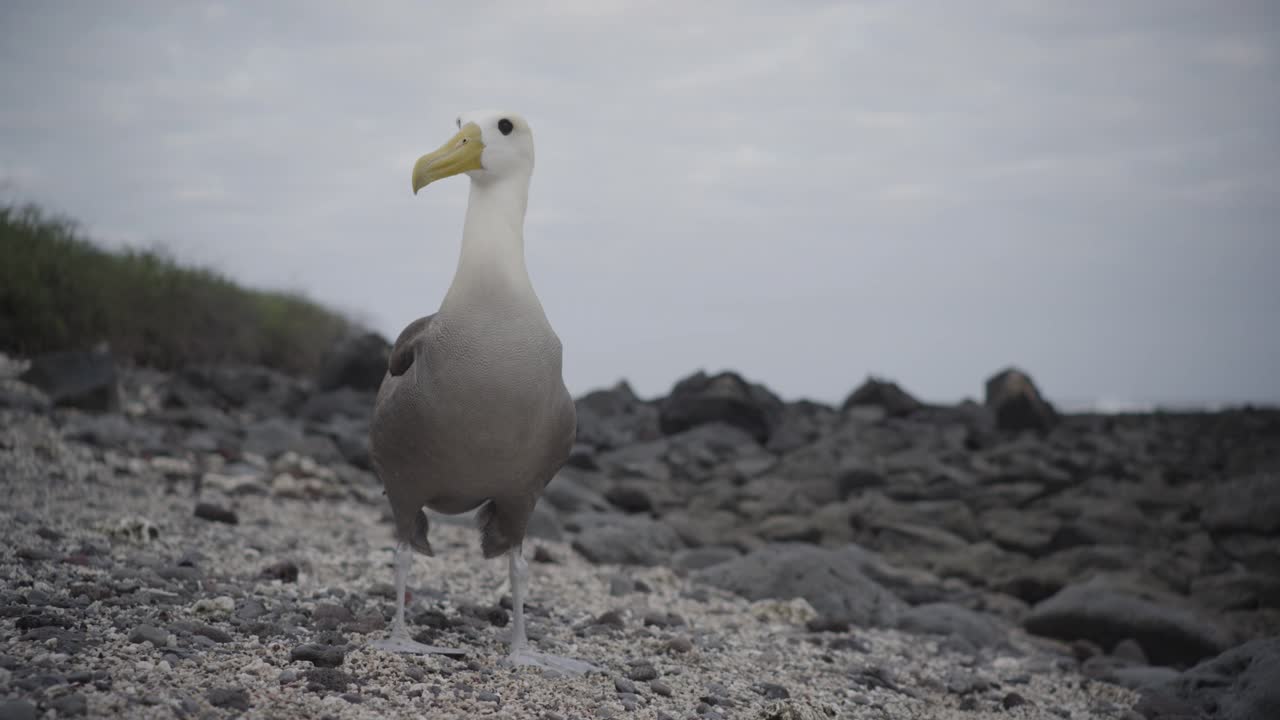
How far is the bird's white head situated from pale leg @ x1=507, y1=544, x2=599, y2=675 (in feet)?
5.72

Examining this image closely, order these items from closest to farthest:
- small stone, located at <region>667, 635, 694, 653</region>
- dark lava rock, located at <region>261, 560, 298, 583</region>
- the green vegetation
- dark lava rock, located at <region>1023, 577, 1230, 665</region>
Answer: small stone, located at <region>667, 635, 694, 653</region>
dark lava rock, located at <region>261, 560, 298, 583</region>
dark lava rock, located at <region>1023, 577, 1230, 665</region>
the green vegetation

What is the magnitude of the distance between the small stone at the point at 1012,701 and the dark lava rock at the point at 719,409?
1131cm


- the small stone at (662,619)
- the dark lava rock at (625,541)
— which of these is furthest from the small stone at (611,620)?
the dark lava rock at (625,541)

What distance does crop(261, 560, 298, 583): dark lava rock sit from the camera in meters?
5.90

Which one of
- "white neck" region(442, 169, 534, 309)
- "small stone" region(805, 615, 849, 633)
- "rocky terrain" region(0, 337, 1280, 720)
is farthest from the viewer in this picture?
"small stone" region(805, 615, 849, 633)

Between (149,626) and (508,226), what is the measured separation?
7.26ft

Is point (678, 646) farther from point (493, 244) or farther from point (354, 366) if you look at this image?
point (354, 366)

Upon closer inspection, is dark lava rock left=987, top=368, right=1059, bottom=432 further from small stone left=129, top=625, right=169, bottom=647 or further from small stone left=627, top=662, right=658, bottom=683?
small stone left=129, top=625, right=169, bottom=647

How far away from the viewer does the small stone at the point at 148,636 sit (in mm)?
4066

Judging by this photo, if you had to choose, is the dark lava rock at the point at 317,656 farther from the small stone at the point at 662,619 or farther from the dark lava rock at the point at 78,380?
the dark lava rock at the point at 78,380

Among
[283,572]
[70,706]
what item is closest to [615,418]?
[283,572]

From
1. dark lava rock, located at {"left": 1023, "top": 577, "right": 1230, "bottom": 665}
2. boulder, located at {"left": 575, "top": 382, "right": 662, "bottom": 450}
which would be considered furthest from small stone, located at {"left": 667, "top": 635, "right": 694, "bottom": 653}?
boulder, located at {"left": 575, "top": 382, "right": 662, "bottom": 450}

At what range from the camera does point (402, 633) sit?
181 inches

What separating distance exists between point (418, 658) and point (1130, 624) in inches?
237
